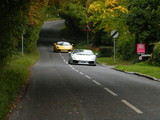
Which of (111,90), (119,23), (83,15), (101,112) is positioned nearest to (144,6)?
(119,23)

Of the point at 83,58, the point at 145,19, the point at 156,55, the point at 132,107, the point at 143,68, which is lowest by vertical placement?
the point at 132,107

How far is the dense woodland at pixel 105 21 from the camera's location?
1224 cm

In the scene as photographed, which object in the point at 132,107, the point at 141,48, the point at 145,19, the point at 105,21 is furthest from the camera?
the point at 105,21

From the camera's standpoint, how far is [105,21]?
120 feet

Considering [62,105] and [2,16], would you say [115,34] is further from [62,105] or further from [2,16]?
[62,105]

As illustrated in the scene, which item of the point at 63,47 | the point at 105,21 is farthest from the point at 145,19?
the point at 63,47

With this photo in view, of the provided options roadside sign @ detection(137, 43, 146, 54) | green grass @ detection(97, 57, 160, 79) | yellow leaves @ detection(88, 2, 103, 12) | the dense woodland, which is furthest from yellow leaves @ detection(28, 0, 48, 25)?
yellow leaves @ detection(88, 2, 103, 12)

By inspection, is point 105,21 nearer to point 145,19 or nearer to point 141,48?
point 145,19

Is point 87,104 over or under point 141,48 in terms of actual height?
under

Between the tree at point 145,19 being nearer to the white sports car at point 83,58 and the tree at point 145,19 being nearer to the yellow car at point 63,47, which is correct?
the white sports car at point 83,58

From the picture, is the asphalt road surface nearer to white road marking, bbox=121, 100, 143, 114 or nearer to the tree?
white road marking, bbox=121, 100, 143, 114

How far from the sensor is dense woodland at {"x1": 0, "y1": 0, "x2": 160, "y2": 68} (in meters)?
12.2

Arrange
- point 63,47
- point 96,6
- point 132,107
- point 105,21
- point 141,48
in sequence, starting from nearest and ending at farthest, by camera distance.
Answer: point 132,107 < point 141,48 < point 96,6 < point 105,21 < point 63,47

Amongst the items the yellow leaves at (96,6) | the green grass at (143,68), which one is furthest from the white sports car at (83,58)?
the yellow leaves at (96,6)
